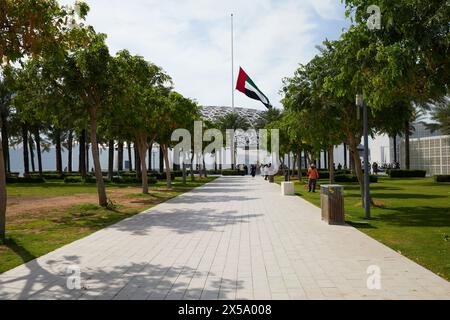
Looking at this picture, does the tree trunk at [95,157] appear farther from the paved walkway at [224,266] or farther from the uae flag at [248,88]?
the uae flag at [248,88]

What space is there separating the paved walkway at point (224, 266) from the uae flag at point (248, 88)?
43.4 metres

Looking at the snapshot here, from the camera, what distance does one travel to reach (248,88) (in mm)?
55469

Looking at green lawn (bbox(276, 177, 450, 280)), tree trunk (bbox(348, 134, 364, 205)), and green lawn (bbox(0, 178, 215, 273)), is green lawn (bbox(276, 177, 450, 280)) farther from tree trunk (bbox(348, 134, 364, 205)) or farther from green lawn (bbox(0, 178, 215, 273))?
green lawn (bbox(0, 178, 215, 273))

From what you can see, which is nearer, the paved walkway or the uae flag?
the paved walkway

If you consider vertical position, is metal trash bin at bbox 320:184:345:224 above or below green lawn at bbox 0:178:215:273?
above

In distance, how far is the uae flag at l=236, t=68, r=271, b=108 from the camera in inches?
2146

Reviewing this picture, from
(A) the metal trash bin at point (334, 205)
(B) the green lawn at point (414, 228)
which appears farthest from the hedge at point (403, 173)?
(A) the metal trash bin at point (334, 205)

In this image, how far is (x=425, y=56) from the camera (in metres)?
8.99

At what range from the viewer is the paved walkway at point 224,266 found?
5.88 meters

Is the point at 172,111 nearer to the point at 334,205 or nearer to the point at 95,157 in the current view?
the point at 95,157

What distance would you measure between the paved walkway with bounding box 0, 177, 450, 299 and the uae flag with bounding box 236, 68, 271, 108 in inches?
1708

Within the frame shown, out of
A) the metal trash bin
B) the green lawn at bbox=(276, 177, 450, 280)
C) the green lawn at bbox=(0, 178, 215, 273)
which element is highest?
the metal trash bin

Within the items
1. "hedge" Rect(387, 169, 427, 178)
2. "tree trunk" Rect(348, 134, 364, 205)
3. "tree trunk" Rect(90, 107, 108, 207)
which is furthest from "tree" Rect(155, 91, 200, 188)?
"hedge" Rect(387, 169, 427, 178)

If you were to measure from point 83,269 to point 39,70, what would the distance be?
461 inches
